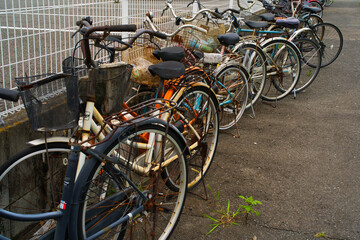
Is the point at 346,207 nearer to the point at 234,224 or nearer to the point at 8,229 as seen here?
the point at 234,224

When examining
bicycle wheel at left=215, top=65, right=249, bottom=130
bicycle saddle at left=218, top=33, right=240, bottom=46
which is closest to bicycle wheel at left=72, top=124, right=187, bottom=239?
bicycle wheel at left=215, top=65, right=249, bottom=130

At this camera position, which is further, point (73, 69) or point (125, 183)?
point (125, 183)

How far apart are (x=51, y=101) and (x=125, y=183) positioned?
75cm

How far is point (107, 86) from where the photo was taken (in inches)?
104

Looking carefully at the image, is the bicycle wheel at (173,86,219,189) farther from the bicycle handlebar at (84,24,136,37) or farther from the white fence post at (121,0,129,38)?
the white fence post at (121,0,129,38)

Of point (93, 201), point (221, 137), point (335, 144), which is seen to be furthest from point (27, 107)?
point (335, 144)

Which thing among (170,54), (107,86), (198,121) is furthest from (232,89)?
(107,86)

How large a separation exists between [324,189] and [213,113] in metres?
1.41

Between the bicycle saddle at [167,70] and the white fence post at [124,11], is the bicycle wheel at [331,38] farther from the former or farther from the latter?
the bicycle saddle at [167,70]

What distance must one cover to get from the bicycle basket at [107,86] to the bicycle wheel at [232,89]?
226cm

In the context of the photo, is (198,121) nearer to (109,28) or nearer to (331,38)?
(109,28)

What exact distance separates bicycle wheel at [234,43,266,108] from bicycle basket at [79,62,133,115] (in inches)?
115

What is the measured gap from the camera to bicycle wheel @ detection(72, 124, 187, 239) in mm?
2365

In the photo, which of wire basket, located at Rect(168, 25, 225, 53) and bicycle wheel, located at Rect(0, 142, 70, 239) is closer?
bicycle wheel, located at Rect(0, 142, 70, 239)
